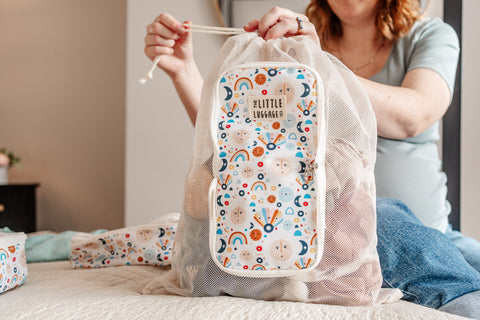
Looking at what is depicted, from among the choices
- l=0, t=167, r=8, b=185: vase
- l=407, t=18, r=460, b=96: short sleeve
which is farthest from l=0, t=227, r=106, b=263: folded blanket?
l=0, t=167, r=8, b=185: vase

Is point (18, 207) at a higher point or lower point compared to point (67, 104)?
lower

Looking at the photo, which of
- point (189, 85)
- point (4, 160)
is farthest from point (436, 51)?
point (4, 160)

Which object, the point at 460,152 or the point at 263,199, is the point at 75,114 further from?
the point at 263,199

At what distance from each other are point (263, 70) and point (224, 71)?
0.05 metres

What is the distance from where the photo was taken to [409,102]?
920 mm

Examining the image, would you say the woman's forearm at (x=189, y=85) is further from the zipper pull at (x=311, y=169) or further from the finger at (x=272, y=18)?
the zipper pull at (x=311, y=169)

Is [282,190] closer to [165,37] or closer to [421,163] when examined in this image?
[165,37]

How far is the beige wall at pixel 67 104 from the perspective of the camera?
8.93ft

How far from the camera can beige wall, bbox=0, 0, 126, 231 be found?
2721mm

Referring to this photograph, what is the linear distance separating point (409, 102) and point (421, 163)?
0.21m

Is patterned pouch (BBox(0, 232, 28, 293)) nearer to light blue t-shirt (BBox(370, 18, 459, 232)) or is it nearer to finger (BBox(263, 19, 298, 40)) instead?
finger (BBox(263, 19, 298, 40))

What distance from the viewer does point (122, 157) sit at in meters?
2.72

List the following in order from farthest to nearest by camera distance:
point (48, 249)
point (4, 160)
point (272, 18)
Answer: point (4, 160) < point (48, 249) < point (272, 18)

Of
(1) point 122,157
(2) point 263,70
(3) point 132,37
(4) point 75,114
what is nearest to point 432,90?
(2) point 263,70
